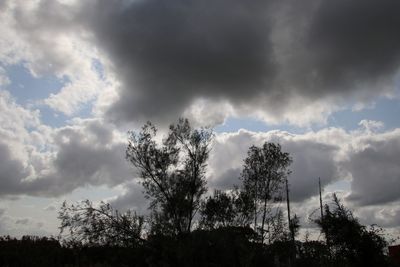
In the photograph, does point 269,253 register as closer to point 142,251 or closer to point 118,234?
point 142,251

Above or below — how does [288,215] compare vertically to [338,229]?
above

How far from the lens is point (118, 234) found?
2750 cm

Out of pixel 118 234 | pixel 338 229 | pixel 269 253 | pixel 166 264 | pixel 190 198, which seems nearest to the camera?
pixel 338 229

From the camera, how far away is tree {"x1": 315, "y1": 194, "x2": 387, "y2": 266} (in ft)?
56.9

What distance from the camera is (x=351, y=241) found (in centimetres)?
1766

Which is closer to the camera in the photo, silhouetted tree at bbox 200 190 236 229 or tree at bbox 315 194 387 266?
tree at bbox 315 194 387 266

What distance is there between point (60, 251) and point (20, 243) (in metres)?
1.90

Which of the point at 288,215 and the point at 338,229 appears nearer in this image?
the point at 338,229

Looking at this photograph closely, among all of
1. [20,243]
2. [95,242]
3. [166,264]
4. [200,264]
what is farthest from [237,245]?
[20,243]

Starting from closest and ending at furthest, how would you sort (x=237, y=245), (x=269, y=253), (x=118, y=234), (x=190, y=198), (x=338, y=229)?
(x=338, y=229), (x=237, y=245), (x=269, y=253), (x=118, y=234), (x=190, y=198)

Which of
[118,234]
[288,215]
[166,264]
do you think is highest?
[288,215]

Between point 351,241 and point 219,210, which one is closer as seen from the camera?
point 351,241

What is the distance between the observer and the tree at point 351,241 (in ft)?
56.9

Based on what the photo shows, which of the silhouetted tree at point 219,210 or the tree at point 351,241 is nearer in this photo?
the tree at point 351,241
